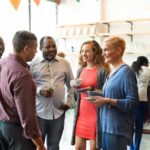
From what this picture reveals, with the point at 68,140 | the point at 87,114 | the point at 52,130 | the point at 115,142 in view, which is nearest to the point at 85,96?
the point at 87,114

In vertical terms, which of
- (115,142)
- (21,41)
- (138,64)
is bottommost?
(115,142)

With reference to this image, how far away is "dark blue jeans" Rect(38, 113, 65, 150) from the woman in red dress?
0.16 metres

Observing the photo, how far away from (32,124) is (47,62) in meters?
1.10

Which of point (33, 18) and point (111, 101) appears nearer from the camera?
point (111, 101)

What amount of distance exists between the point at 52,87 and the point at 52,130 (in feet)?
1.35

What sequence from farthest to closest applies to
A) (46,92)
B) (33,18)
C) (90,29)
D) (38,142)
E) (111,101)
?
1. (33,18)
2. (90,29)
3. (46,92)
4. (111,101)
5. (38,142)

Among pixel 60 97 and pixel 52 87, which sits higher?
pixel 52 87

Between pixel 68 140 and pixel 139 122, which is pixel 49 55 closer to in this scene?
pixel 68 140

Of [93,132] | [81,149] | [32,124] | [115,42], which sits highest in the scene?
[115,42]

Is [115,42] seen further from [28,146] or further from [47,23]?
[47,23]

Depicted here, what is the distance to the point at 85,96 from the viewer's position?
2.65m

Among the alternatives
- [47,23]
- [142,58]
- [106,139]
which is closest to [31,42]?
[106,139]

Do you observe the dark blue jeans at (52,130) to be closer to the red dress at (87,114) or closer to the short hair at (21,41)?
the red dress at (87,114)

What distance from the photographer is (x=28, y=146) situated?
6.18ft
